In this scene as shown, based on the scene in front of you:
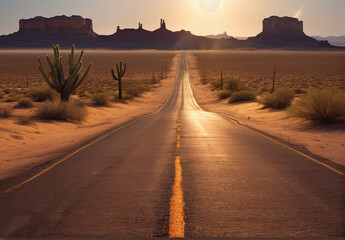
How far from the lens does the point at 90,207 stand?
5.79m

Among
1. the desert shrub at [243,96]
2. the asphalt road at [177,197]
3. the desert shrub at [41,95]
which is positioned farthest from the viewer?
the desert shrub at [243,96]

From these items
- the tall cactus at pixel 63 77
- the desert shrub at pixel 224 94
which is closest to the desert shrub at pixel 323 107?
the tall cactus at pixel 63 77

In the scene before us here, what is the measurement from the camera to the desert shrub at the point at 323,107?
1685cm

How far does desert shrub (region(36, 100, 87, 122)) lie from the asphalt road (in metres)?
11.6

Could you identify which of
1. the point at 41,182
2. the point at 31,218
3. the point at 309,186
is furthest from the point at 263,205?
the point at 41,182

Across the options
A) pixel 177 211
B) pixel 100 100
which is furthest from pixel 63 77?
pixel 177 211

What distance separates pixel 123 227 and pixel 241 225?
1678 mm

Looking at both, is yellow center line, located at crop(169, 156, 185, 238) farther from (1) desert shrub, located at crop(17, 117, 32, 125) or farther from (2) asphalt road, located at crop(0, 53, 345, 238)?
(1) desert shrub, located at crop(17, 117, 32, 125)

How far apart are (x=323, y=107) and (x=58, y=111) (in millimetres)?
15069

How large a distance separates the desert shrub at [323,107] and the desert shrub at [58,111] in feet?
45.1

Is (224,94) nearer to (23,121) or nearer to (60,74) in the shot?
(60,74)

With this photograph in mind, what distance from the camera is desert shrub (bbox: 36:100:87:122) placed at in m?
21.2

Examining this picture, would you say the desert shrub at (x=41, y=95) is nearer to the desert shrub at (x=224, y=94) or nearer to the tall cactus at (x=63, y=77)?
the tall cactus at (x=63, y=77)

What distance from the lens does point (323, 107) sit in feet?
55.9
